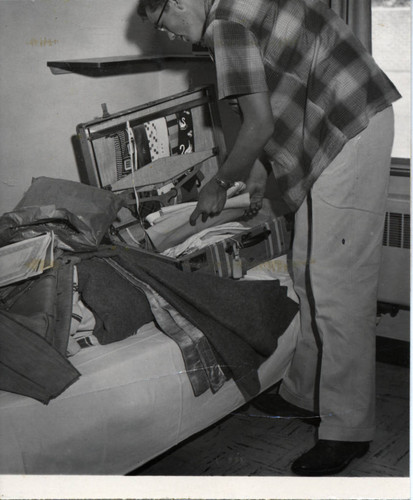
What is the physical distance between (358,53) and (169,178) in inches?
29.9

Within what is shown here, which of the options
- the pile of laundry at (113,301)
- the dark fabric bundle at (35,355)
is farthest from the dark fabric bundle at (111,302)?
the dark fabric bundle at (35,355)

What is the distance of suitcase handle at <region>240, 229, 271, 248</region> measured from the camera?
202cm

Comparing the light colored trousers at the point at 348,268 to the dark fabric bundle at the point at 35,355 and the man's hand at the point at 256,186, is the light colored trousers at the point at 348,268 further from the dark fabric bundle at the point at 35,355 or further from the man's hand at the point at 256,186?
the dark fabric bundle at the point at 35,355

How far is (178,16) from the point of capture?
1721 mm

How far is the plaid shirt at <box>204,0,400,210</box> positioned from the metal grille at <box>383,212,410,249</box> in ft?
1.66

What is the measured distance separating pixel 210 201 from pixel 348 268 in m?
0.44

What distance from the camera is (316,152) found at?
1794 mm

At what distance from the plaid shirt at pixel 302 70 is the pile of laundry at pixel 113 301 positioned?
0.42 metres

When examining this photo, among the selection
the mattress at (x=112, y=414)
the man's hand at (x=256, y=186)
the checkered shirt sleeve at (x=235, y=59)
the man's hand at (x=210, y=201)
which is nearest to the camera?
the mattress at (x=112, y=414)

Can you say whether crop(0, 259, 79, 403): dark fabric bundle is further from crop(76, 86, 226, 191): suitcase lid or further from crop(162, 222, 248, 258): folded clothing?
crop(76, 86, 226, 191): suitcase lid

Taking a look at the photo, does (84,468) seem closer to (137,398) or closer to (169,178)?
(137,398)

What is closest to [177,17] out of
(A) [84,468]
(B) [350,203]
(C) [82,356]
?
(B) [350,203]

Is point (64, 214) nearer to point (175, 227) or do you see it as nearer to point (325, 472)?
point (175, 227)

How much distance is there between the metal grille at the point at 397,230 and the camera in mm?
2186
